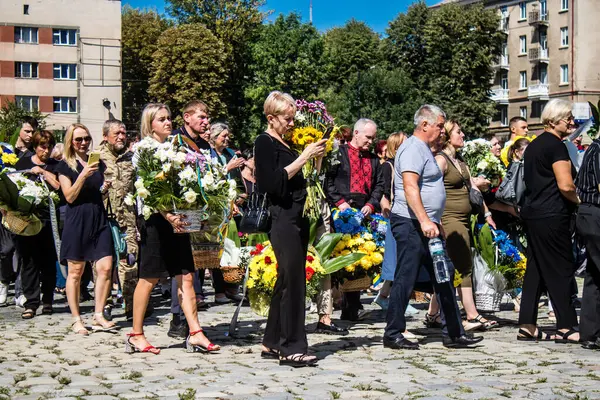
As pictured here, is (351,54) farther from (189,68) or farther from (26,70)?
(26,70)

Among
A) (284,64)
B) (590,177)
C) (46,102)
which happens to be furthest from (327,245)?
(46,102)

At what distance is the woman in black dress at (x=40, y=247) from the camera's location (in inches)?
484

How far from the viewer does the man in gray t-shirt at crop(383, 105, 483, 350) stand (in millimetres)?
8734

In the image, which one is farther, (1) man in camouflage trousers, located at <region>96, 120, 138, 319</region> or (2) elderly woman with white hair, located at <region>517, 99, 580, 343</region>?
(1) man in camouflage trousers, located at <region>96, 120, 138, 319</region>

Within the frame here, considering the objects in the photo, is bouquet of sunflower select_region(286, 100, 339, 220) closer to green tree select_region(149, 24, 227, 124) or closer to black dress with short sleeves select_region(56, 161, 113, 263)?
black dress with short sleeves select_region(56, 161, 113, 263)

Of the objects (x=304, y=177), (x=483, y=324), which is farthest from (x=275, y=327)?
(x=483, y=324)

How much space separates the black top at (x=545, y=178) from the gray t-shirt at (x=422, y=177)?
0.94 metres

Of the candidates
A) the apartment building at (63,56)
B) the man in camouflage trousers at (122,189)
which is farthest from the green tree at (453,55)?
the man in camouflage trousers at (122,189)

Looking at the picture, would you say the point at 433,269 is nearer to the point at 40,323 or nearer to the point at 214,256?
the point at 214,256

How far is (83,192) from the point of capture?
10.6m

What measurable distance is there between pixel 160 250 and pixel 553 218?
352 centimetres

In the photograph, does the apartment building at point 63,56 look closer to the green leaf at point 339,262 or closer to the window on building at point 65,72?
the window on building at point 65,72

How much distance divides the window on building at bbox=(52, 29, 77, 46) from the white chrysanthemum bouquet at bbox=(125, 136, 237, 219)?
6752 centimetres

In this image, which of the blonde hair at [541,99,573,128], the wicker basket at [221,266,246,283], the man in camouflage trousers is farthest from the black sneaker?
the blonde hair at [541,99,573,128]
